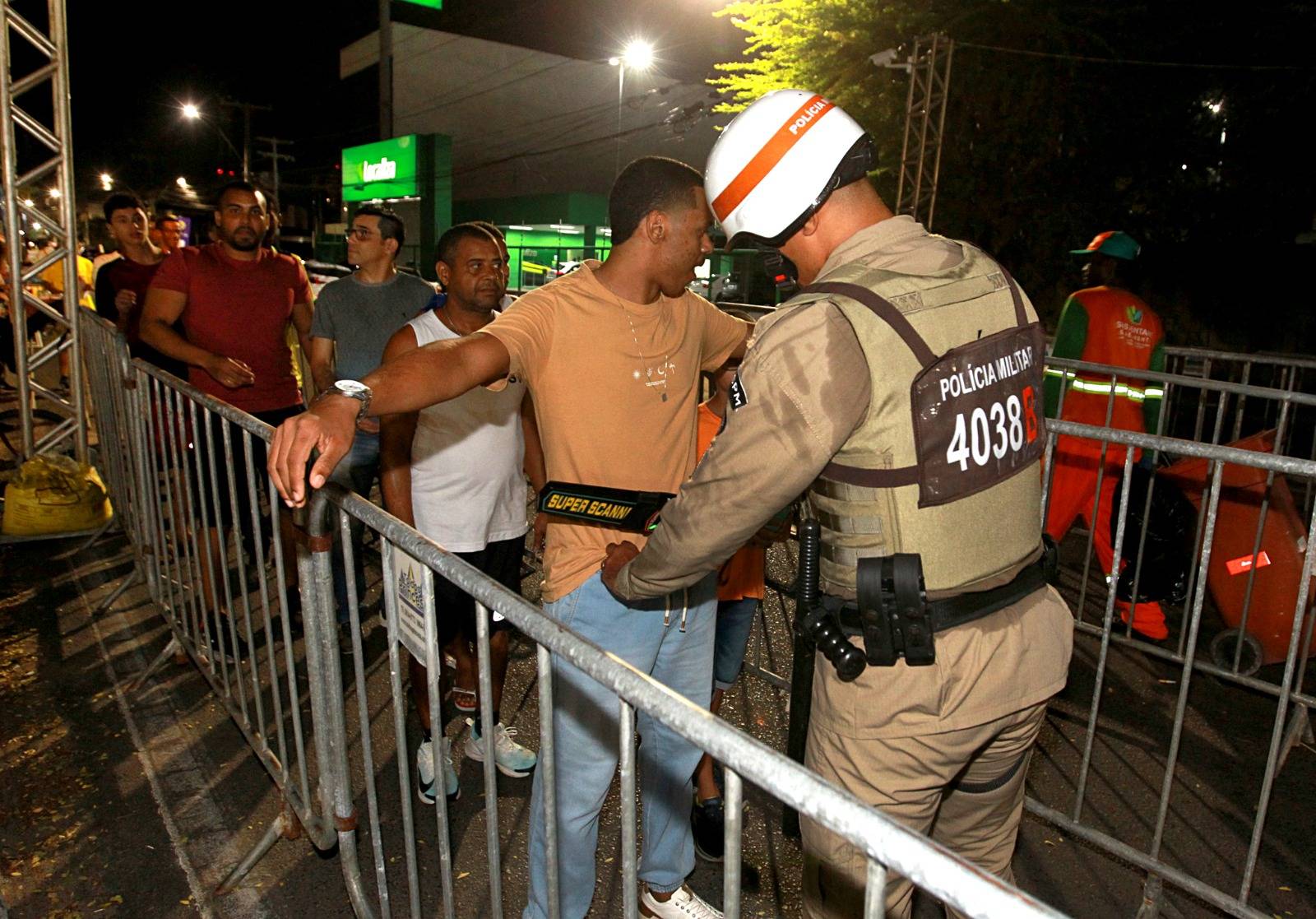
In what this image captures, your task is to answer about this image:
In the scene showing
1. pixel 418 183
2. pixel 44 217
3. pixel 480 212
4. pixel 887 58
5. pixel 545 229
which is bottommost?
pixel 44 217

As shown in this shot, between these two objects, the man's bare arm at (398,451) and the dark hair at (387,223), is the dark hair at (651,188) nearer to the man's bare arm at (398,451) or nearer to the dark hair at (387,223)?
the man's bare arm at (398,451)

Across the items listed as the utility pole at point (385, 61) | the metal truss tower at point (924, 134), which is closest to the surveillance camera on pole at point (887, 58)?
the metal truss tower at point (924, 134)

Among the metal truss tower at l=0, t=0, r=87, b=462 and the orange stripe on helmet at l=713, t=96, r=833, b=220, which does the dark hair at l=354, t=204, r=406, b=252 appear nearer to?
the metal truss tower at l=0, t=0, r=87, b=462

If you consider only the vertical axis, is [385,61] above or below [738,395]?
above

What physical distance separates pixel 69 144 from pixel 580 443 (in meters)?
6.39

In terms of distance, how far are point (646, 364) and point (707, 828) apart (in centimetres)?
174

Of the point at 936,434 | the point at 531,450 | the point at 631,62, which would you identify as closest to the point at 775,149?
the point at 936,434

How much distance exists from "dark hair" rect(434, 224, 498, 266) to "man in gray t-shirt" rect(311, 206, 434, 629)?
1.21 meters

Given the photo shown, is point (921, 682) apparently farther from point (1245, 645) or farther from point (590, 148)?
point (590, 148)

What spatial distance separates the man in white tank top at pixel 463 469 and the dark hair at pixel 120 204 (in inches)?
148

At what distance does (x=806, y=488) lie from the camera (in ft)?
6.19

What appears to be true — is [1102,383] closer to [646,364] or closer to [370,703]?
[646,364]

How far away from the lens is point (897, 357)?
1760 mm

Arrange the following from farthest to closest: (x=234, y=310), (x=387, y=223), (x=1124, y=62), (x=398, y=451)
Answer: (x=1124, y=62), (x=387, y=223), (x=234, y=310), (x=398, y=451)
